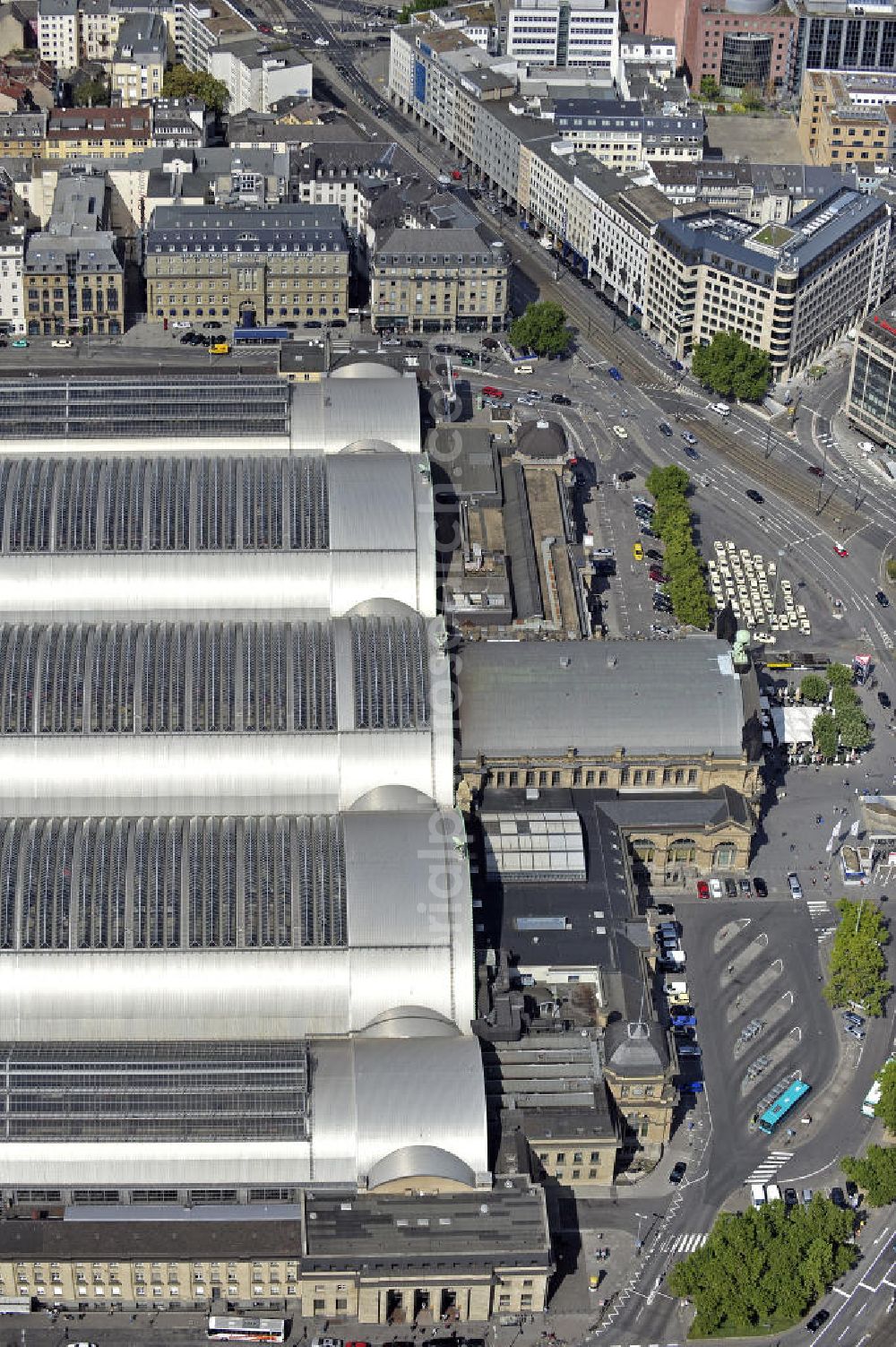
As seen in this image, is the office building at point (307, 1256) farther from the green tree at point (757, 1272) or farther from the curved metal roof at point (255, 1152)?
the green tree at point (757, 1272)

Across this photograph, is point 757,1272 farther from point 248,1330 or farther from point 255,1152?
point 255,1152

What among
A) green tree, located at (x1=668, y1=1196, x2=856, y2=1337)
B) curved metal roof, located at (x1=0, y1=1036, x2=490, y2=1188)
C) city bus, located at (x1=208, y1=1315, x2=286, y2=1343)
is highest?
curved metal roof, located at (x1=0, y1=1036, x2=490, y2=1188)

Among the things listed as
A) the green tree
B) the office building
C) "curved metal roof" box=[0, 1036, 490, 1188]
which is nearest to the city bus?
the office building

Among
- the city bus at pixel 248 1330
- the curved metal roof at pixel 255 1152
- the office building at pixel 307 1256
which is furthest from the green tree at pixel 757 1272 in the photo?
the city bus at pixel 248 1330

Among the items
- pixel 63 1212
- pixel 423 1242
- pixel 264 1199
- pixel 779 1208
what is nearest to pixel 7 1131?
pixel 63 1212

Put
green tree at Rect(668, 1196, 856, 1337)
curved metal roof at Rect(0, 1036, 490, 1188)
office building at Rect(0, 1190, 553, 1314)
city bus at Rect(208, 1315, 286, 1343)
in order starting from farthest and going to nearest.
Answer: curved metal roof at Rect(0, 1036, 490, 1188), city bus at Rect(208, 1315, 286, 1343), green tree at Rect(668, 1196, 856, 1337), office building at Rect(0, 1190, 553, 1314)

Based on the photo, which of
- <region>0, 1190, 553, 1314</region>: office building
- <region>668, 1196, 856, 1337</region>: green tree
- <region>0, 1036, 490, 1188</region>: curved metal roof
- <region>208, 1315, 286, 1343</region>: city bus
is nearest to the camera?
<region>0, 1190, 553, 1314</region>: office building

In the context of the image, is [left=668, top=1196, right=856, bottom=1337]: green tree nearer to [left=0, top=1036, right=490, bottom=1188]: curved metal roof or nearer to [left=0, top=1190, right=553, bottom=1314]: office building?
[left=0, top=1190, right=553, bottom=1314]: office building
